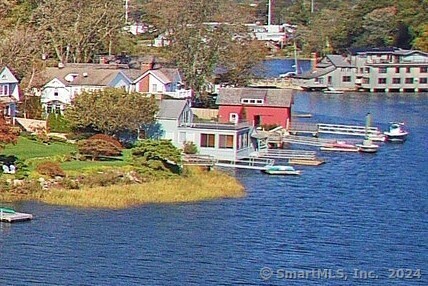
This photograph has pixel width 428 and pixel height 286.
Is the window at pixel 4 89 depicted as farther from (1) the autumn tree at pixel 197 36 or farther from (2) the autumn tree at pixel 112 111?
(1) the autumn tree at pixel 197 36

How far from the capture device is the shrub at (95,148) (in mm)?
24922

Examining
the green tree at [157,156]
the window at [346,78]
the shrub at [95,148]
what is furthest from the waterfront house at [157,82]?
the window at [346,78]

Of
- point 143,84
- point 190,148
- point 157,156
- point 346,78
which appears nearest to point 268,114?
point 143,84

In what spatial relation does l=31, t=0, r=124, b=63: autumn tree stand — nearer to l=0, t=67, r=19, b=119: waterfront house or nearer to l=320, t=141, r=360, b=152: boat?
l=0, t=67, r=19, b=119: waterfront house

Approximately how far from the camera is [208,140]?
27609mm

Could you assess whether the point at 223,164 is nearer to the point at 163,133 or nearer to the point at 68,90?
the point at 163,133

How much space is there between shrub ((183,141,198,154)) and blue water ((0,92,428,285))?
209cm

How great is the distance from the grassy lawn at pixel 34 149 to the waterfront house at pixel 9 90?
2.41 meters

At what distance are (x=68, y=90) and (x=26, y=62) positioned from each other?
1925mm

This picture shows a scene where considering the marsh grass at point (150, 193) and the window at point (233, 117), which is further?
the window at point (233, 117)

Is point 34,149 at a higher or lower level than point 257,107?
lower

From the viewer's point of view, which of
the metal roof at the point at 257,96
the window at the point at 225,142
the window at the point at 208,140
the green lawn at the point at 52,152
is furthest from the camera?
the metal roof at the point at 257,96

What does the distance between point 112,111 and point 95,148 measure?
8.38 feet

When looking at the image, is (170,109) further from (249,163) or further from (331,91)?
(331,91)
